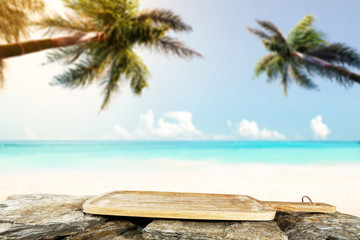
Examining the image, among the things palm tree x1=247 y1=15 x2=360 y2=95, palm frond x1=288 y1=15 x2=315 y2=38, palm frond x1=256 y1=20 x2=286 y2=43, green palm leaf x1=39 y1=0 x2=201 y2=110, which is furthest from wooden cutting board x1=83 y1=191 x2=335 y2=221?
palm frond x1=288 y1=15 x2=315 y2=38

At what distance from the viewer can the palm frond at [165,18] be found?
6.61 meters

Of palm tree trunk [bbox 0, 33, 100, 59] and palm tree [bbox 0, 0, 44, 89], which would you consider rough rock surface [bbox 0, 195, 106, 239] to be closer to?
palm tree trunk [bbox 0, 33, 100, 59]

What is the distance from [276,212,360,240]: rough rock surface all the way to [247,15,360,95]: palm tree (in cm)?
720

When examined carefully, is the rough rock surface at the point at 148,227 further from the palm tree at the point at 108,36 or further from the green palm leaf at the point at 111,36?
the green palm leaf at the point at 111,36

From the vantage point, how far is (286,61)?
10.8 m

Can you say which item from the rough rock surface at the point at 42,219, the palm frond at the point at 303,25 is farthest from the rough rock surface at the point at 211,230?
the palm frond at the point at 303,25

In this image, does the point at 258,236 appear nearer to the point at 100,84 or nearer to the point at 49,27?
the point at 49,27

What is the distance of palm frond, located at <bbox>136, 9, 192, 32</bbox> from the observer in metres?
6.61

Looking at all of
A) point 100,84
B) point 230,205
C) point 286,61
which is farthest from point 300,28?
point 230,205

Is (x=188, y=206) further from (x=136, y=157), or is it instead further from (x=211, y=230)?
(x=136, y=157)

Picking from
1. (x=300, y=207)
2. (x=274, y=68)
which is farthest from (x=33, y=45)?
(x=274, y=68)

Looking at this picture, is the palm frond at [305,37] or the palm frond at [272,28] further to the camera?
the palm frond at [305,37]

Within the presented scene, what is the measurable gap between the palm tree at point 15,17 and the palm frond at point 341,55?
344 inches

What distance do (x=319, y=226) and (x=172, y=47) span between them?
19.6ft
